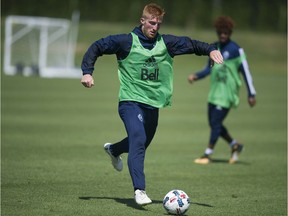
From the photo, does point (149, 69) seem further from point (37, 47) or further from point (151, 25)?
point (37, 47)

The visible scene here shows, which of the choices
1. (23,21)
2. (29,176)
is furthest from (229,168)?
(23,21)

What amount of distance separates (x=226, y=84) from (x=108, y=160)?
8.22ft

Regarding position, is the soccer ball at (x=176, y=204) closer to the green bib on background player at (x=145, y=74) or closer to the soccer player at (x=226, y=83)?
the green bib on background player at (x=145, y=74)

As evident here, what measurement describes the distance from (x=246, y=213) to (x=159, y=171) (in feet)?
11.1

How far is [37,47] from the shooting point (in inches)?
1412

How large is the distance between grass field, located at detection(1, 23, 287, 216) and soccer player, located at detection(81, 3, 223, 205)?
3.20ft

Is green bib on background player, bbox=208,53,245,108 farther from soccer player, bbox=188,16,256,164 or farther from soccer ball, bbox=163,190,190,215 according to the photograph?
soccer ball, bbox=163,190,190,215

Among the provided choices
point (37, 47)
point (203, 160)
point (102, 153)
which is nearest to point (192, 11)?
point (37, 47)

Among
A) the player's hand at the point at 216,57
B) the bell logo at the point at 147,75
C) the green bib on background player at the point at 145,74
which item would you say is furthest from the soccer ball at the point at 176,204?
the player's hand at the point at 216,57

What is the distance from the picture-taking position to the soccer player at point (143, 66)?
880cm

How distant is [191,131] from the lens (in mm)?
18562

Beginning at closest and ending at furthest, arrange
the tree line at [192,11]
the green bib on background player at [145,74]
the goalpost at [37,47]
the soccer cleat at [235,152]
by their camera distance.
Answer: the green bib on background player at [145,74] → the soccer cleat at [235,152] → the goalpost at [37,47] → the tree line at [192,11]

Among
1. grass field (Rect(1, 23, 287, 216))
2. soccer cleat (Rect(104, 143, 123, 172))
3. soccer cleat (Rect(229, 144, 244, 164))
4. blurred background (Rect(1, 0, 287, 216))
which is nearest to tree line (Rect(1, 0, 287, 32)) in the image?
blurred background (Rect(1, 0, 287, 216))

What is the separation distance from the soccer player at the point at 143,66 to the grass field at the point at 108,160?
977 millimetres
